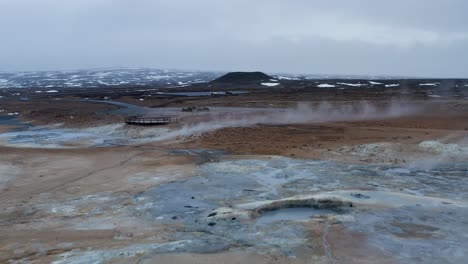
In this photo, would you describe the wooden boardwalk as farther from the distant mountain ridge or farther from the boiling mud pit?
the distant mountain ridge

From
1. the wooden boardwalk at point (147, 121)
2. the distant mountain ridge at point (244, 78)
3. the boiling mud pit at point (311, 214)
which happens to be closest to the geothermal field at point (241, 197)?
the boiling mud pit at point (311, 214)

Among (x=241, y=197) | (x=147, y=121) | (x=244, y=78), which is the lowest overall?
(x=241, y=197)

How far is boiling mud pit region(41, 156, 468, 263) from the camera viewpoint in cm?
888

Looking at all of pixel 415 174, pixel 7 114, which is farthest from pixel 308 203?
pixel 7 114

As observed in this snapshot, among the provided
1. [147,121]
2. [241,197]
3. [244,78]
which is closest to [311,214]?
[241,197]

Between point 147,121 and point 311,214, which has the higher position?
point 147,121

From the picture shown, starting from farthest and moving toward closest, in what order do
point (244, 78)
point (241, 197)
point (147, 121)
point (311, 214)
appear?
point (244, 78), point (147, 121), point (241, 197), point (311, 214)

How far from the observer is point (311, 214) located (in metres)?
11.3

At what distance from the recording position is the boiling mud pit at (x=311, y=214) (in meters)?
8.88

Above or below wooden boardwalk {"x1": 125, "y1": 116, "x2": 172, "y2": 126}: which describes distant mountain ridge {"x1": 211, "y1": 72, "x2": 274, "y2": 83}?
above

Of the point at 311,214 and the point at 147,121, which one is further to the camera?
the point at 147,121

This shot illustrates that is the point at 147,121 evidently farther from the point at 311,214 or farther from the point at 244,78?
the point at 244,78

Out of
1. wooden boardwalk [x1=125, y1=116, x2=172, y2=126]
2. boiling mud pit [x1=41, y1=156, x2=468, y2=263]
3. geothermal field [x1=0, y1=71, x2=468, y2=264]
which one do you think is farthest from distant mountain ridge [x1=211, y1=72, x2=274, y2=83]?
boiling mud pit [x1=41, y1=156, x2=468, y2=263]

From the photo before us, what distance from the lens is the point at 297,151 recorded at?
68.3 ft
